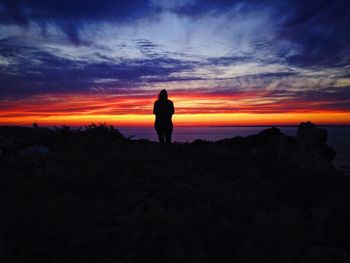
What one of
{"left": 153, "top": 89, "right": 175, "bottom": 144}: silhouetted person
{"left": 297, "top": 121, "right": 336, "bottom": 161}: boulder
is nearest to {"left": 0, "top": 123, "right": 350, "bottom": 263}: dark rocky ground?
{"left": 297, "top": 121, "right": 336, "bottom": 161}: boulder

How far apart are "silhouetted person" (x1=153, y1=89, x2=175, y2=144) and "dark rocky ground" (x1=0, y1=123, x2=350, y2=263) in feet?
11.2

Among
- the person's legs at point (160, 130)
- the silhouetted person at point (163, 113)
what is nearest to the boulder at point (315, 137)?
the silhouetted person at point (163, 113)

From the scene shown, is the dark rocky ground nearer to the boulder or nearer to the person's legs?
the boulder

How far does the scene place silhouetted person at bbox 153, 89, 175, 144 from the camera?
50.9 feet

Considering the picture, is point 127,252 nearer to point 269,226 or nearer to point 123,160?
point 269,226

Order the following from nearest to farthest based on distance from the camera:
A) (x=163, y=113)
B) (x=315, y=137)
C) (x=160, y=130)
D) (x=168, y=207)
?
(x=168, y=207) < (x=315, y=137) < (x=163, y=113) < (x=160, y=130)

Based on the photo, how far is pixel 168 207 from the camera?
746cm

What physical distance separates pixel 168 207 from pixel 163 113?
8.48m

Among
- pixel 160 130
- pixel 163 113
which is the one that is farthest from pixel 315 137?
pixel 160 130

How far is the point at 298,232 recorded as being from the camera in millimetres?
6680

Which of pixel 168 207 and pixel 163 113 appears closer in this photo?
pixel 168 207

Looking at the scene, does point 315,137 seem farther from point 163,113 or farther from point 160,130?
point 160,130

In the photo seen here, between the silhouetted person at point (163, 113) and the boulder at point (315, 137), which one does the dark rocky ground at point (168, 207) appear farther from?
the silhouetted person at point (163, 113)

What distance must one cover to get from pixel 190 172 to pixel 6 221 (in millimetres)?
5780
